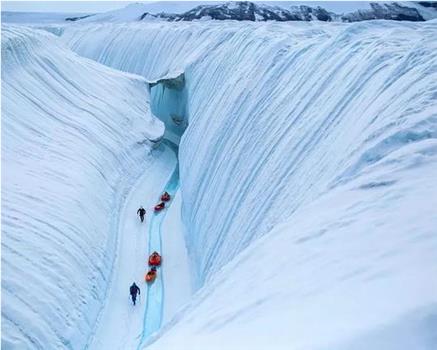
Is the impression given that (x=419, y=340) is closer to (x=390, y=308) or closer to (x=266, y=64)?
(x=390, y=308)

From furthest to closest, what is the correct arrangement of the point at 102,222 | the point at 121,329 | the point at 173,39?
the point at 173,39 → the point at 102,222 → the point at 121,329

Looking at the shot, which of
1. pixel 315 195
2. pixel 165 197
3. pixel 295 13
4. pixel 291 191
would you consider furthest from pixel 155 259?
pixel 295 13

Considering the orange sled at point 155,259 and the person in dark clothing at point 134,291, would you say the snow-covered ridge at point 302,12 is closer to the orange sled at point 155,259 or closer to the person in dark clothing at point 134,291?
the orange sled at point 155,259

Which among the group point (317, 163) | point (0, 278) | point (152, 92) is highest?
point (317, 163)

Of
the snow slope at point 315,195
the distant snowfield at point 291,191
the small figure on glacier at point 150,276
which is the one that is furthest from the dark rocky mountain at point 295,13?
the small figure on glacier at point 150,276

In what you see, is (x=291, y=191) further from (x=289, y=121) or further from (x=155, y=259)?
(x=155, y=259)

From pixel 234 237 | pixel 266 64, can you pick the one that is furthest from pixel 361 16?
pixel 234 237

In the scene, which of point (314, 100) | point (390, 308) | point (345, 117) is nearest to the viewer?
point (390, 308)

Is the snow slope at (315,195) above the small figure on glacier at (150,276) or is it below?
above
